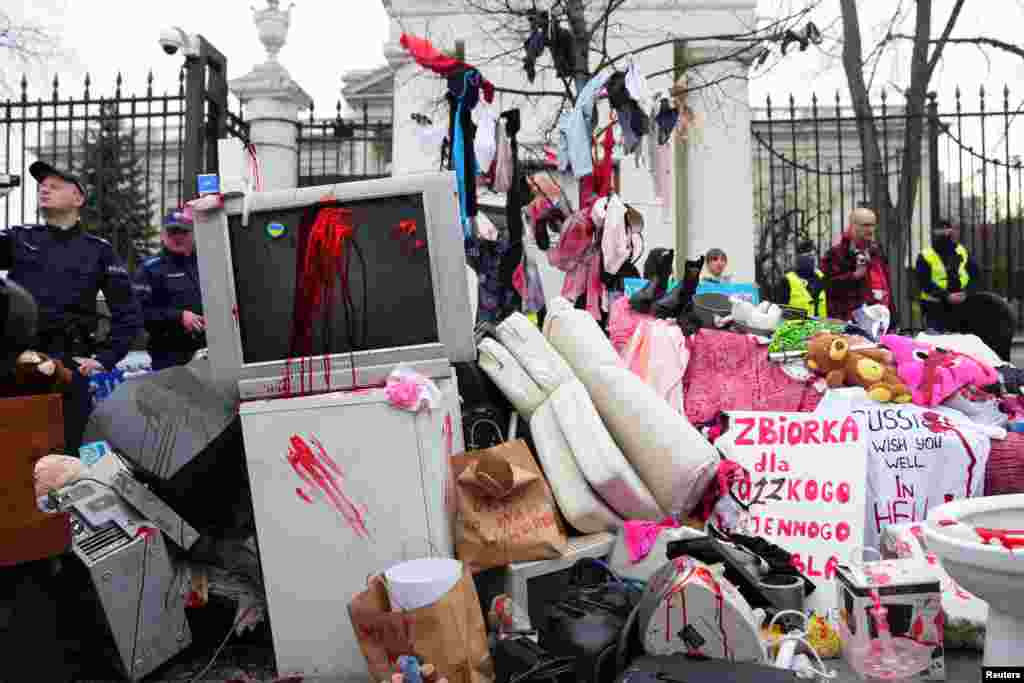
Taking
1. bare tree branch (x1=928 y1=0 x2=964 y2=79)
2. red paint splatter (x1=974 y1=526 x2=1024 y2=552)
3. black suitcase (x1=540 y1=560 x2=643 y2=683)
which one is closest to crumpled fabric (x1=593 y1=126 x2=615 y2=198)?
black suitcase (x1=540 y1=560 x2=643 y2=683)

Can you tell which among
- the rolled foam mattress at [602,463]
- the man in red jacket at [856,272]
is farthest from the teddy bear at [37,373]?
the man in red jacket at [856,272]

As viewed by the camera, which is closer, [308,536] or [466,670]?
[466,670]

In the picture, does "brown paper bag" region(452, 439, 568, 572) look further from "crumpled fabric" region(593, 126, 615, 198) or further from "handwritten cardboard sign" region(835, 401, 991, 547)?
"crumpled fabric" region(593, 126, 615, 198)

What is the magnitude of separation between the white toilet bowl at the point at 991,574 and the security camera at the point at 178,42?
788 cm

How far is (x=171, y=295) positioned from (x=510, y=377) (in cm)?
291

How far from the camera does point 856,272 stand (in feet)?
23.1

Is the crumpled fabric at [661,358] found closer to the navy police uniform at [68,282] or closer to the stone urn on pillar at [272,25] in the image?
the navy police uniform at [68,282]

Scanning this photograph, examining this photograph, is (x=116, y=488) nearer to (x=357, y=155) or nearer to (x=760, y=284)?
(x=760, y=284)

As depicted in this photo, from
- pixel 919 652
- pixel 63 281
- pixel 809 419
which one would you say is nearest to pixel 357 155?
pixel 63 281

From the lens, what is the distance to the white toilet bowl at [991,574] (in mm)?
2207

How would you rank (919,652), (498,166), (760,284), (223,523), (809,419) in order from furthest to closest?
(760,284) < (498,166) < (809,419) < (223,523) < (919,652)

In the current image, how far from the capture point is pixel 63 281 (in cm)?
467

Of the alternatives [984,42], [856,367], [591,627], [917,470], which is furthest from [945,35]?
[591,627]

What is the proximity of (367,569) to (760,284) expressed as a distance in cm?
1091
